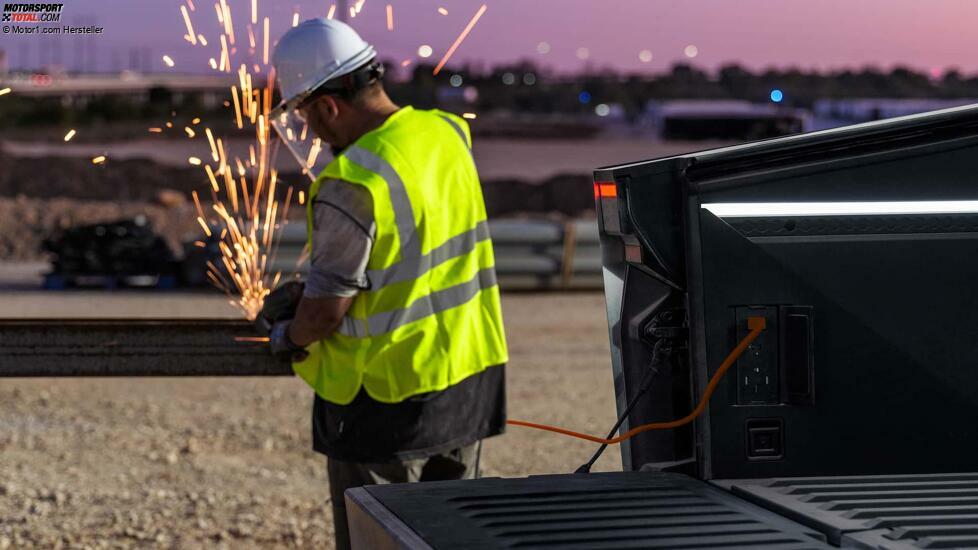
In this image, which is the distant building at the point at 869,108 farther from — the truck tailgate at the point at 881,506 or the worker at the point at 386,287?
the worker at the point at 386,287

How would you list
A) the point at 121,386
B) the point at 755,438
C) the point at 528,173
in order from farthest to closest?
the point at 528,173 < the point at 121,386 < the point at 755,438

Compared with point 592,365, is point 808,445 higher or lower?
higher

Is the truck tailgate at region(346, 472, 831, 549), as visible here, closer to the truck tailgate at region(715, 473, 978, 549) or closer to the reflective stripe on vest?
the truck tailgate at region(715, 473, 978, 549)

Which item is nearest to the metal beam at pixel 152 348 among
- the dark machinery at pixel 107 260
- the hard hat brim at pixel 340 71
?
the hard hat brim at pixel 340 71

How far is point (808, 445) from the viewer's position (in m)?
3.12

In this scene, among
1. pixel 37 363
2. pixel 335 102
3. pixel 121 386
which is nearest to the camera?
pixel 335 102

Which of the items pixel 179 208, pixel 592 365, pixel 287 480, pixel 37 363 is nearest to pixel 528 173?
pixel 179 208

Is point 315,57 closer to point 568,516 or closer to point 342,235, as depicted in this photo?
point 342,235

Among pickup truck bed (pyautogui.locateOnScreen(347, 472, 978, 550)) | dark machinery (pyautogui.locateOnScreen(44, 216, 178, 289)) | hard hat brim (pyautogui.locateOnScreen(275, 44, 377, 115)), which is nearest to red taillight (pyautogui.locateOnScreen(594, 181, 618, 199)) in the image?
pickup truck bed (pyautogui.locateOnScreen(347, 472, 978, 550))

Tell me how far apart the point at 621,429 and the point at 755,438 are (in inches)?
15.0

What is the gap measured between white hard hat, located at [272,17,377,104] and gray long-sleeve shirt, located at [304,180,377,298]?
0.49 metres

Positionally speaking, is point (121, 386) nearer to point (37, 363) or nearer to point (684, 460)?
point (37, 363)

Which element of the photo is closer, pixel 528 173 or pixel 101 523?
pixel 101 523

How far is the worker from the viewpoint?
4.23 meters
